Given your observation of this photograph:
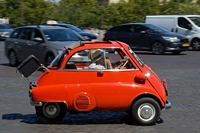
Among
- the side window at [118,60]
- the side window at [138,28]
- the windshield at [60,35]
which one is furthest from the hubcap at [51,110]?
the side window at [138,28]

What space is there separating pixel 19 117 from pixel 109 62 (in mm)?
2103

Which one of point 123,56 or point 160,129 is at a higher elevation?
point 123,56

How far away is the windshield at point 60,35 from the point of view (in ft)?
56.1

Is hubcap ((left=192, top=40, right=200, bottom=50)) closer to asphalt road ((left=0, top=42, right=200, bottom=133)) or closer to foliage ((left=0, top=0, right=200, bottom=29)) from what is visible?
asphalt road ((left=0, top=42, right=200, bottom=133))

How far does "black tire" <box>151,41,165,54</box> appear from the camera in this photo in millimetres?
24141

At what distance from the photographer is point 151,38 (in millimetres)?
24531

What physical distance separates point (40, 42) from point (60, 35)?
0.74 meters

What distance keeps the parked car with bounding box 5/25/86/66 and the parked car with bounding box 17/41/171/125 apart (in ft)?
25.3

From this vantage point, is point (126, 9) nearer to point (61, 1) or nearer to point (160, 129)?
point (61, 1)

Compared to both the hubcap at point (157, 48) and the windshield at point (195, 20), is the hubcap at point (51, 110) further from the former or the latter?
the windshield at point (195, 20)

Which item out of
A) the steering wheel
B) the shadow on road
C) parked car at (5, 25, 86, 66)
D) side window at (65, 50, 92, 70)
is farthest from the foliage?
the steering wheel

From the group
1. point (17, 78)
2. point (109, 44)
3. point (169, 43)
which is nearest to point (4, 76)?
point (17, 78)

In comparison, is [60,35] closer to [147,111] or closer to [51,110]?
[51,110]

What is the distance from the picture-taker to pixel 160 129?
8.26m
